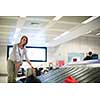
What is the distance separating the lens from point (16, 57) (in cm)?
239

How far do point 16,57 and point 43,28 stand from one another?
0.49m

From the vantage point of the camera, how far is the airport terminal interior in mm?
2307

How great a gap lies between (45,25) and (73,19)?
350 mm

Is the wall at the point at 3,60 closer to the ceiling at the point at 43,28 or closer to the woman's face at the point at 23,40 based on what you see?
the ceiling at the point at 43,28

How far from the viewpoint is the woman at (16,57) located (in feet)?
7.65

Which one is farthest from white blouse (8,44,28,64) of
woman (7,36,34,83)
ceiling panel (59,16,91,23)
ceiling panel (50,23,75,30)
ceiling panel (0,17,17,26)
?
ceiling panel (59,16,91,23)

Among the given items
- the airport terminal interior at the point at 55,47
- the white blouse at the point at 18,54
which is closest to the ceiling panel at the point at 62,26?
the airport terminal interior at the point at 55,47

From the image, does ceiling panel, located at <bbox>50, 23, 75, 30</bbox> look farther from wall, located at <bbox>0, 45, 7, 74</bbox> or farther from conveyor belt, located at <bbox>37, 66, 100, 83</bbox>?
A: wall, located at <bbox>0, 45, 7, 74</bbox>

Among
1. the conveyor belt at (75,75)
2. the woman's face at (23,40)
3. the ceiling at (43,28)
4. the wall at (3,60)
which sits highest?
the ceiling at (43,28)

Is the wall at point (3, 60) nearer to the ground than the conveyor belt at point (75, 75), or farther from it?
farther from it

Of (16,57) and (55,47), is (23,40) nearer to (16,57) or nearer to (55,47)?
(16,57)

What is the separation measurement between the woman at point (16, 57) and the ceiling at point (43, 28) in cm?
6
